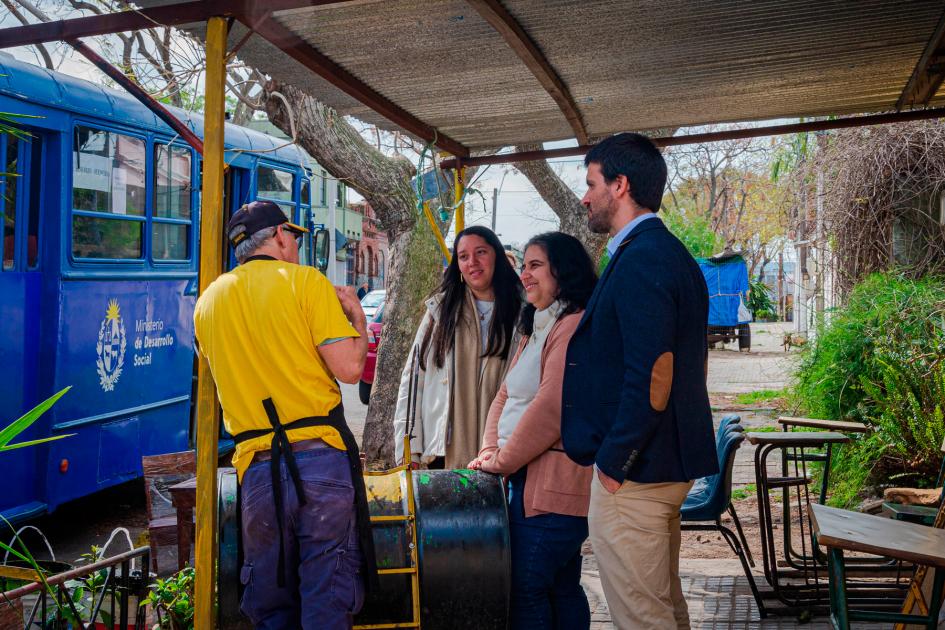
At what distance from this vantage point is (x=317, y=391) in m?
3.16

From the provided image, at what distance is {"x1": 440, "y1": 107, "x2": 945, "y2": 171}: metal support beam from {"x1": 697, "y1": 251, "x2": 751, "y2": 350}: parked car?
18353mm

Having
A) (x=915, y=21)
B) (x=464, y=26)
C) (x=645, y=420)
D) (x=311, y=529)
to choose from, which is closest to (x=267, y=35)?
(x=464, y=26)

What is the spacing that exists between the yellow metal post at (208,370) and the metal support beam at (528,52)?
3.36 ft

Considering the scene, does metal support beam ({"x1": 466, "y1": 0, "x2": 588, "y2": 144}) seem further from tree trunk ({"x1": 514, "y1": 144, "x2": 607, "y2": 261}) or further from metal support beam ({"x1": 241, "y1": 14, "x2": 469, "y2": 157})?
tree trunk ({"x1": 514, "y1": 144, "x2": 607, "y2": 261})

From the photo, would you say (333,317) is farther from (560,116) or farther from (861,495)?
(861,495)

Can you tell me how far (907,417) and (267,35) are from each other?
5174mm

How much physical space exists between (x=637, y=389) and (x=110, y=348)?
5451mm

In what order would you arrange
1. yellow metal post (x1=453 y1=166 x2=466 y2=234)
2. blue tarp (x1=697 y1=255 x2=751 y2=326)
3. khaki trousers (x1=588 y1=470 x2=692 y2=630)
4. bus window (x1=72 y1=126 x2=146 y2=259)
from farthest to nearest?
blue tarp (x1=697 y1=255 x2=751 y2=326) → bus window (x1=72 y1=126 x2=146 y2=259) → yellow metal post (x1=453 y1=166 x2=466 y2=234) → khaki trousers (x1=588 y1=470 x2=692 y2=630)

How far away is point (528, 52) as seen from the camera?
4207 millimetres

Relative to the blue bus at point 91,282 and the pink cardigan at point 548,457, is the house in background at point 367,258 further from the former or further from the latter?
the pink cardigan at point 548,457

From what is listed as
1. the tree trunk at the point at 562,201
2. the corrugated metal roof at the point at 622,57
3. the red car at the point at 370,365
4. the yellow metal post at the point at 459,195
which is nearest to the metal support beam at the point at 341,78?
the corrugated metal roof at the point at 622,57

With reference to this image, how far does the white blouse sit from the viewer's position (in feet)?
11.8

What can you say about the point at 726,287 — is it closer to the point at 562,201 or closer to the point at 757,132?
the point at 562,201

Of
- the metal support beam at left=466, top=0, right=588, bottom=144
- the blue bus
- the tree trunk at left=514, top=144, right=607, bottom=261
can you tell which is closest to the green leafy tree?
the tree trunk at left=514, top=144, right=607, bottom=261
